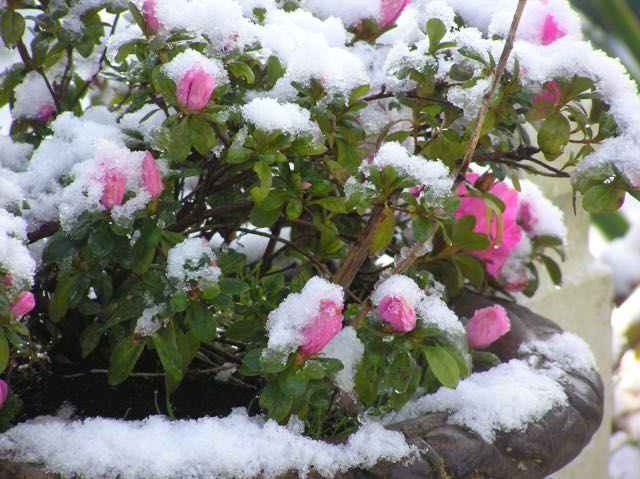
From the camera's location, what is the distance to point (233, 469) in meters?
0.57

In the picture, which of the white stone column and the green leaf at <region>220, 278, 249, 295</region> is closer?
the green leaf at <region>220, 278, 249, 295</region>

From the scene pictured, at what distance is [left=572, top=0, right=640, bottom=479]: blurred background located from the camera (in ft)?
6.35

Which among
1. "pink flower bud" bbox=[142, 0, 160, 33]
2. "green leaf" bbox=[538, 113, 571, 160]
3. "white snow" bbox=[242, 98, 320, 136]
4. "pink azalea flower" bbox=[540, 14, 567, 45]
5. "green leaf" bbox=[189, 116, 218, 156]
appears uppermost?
"pink azalea flower" bbox=[540, 14, 567, 45]

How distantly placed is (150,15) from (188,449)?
349 millimetres

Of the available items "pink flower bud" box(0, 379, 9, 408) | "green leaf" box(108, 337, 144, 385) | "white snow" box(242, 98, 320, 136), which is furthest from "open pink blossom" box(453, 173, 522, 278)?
"pink flower bud" box(0, 379, 9, 408)

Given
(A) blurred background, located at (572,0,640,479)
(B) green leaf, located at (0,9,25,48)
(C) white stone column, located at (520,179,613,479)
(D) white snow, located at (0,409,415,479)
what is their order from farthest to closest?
(A) blurred background, located at (572,0,640,479), (C) white stone column, located at (520,179,613,479), (B) green leaf, located at (0,9,25,48), (D) white snow, located at (0,409,415,479)

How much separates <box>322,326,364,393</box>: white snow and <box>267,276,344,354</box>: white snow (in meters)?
0.05

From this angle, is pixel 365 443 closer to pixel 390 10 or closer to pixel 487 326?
pixel 487 326

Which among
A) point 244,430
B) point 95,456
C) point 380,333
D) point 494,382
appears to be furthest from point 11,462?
point 494,382

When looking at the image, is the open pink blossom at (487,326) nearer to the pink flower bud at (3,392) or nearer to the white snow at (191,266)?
the white snow at (191,266)

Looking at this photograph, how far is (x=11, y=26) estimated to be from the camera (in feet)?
2.58

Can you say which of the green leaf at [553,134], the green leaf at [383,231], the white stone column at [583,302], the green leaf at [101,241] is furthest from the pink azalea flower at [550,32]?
the white stone column at [583,302]

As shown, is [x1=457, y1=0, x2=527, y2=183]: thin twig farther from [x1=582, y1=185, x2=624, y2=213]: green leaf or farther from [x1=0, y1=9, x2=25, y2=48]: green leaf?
[x1=0, y1=9, x2=25, y2=48]: green leaf

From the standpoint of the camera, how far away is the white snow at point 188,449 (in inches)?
22.1
